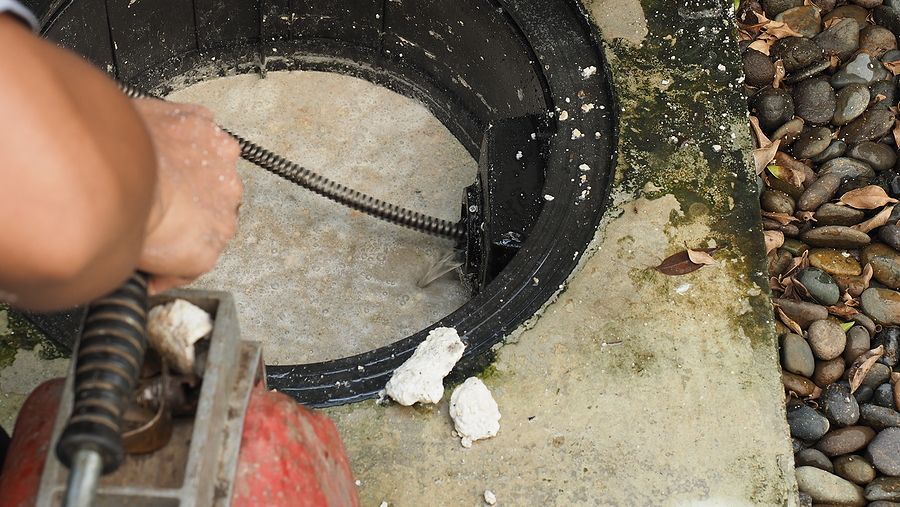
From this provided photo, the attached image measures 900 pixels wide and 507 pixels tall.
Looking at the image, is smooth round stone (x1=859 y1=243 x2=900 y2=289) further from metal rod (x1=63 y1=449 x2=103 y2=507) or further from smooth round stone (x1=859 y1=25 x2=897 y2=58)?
metal rod (x1=63 y1=449 x2=103 y2=507)

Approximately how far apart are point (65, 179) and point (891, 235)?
2459 millimetres

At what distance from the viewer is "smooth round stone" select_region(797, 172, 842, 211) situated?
2809 mm

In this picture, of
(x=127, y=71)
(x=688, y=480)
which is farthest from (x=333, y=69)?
(x=688, y=480)

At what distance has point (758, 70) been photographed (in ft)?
9.89

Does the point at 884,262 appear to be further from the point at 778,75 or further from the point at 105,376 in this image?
the point at 105,376

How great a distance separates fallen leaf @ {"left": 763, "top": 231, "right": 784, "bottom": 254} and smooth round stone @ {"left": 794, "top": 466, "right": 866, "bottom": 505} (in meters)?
0.64

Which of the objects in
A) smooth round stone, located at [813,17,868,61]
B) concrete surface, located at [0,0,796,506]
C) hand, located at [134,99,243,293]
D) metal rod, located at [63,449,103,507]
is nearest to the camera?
metal rod, located at [63,449,103,507]

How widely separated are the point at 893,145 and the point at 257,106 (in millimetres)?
2062

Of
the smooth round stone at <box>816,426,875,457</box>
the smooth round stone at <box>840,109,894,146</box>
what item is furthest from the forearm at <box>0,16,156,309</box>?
the smooth round stone at <box>840,109,894,146</box>

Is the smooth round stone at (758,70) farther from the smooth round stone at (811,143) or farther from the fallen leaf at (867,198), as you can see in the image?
the fallen leaf at (867,198)

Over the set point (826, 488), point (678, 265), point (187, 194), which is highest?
point (187, 194)

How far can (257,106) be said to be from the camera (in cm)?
334

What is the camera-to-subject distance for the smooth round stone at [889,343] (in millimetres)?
2604

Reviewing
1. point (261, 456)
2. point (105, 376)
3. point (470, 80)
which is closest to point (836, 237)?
point (470, 80)
